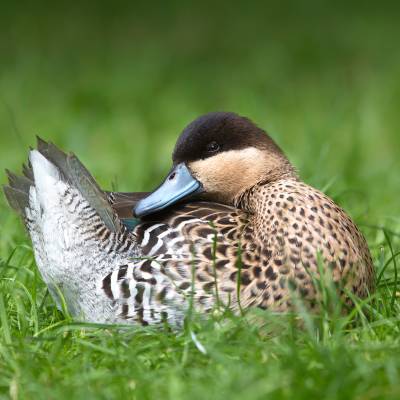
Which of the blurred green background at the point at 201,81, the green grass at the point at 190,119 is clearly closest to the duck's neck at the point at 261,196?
the green grass at the point at 190,119

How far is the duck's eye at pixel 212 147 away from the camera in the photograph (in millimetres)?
3941

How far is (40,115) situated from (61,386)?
5.05 metres

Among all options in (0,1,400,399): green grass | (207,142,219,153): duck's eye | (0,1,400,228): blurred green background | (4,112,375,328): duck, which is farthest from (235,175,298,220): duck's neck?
(0,1,400,228): blurred green background

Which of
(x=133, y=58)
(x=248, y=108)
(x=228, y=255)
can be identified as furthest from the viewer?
(x=133, y=58)

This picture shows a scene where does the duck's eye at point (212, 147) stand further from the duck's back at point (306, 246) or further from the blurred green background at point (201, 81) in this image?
the blurred green background at point (201, 81)

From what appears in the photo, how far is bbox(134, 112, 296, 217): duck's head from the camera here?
12.8 feet

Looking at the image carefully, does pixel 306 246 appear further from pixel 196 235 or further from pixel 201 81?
pixel 201 81

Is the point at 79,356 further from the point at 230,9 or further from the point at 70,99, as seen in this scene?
the point at 230,9

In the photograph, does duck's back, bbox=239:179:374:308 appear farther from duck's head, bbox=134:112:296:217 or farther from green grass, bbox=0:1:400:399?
duck's head, bbox=134:112:296:217

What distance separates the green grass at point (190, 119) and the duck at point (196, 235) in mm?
117

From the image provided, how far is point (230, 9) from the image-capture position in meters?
10.4

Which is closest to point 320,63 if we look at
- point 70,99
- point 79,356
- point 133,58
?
point 133,58

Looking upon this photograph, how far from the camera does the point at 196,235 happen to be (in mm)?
3623

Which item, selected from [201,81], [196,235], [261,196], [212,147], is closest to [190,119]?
[201,81]
